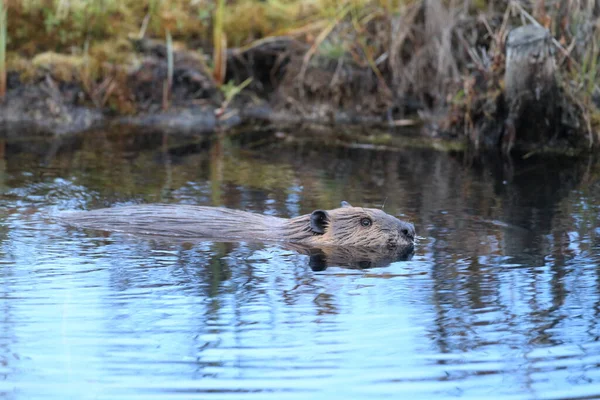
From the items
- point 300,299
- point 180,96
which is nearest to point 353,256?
point 300,299

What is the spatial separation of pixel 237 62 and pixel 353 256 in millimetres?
7074

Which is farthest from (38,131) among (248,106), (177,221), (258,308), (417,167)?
(258,308)

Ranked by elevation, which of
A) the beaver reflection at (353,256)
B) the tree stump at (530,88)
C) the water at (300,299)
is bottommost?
the beaver reflection at (353,256)

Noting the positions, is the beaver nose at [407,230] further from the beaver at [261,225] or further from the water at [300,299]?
the water at [300,299]

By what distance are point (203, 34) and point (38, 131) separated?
2801 millimetres

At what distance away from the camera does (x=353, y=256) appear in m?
5.93

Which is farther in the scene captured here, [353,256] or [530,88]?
[530,88]

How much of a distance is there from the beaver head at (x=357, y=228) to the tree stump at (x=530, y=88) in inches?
142

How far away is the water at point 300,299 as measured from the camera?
3877mm

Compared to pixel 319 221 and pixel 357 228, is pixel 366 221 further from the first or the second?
pixel 319 221

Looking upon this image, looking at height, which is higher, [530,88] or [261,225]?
[530,88]

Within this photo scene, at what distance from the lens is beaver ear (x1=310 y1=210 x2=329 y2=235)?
6.10 m

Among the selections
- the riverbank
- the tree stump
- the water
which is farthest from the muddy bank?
the water

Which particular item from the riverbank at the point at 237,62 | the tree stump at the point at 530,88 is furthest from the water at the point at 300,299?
the riverbank at the point at 237,62
